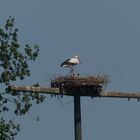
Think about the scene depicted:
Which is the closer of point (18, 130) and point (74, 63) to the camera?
point (18, 130)

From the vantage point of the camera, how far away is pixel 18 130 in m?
25.8

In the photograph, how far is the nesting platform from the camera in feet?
92.5

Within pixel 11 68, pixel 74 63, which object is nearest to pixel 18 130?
pixel 11 68

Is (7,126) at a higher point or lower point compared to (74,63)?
lower

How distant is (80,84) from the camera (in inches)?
1105

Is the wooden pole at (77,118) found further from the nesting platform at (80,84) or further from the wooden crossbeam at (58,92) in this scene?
the wooden crossbeam at (58,92)


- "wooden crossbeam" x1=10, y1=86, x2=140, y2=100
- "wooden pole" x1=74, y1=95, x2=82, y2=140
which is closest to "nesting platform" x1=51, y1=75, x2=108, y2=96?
"wooden crossbeam" x1=10, y1=86, x2=140, y2=100

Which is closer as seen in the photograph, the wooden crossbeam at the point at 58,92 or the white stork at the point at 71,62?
the wooden crossbeam at the point at 58,92

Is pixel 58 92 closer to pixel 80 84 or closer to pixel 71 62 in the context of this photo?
pixel 80 84

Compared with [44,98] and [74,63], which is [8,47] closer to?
[44,98]

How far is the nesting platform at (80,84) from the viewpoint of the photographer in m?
28.2

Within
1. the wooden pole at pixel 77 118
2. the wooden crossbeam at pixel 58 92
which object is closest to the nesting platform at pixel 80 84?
the wooden crossbeam at pixel 58 92

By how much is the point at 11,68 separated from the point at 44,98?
5.28 feet

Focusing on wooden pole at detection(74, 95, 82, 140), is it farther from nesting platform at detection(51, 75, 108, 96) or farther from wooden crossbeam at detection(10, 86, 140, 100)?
wooden crossbeam at detection(10, 86, 140, 100)
